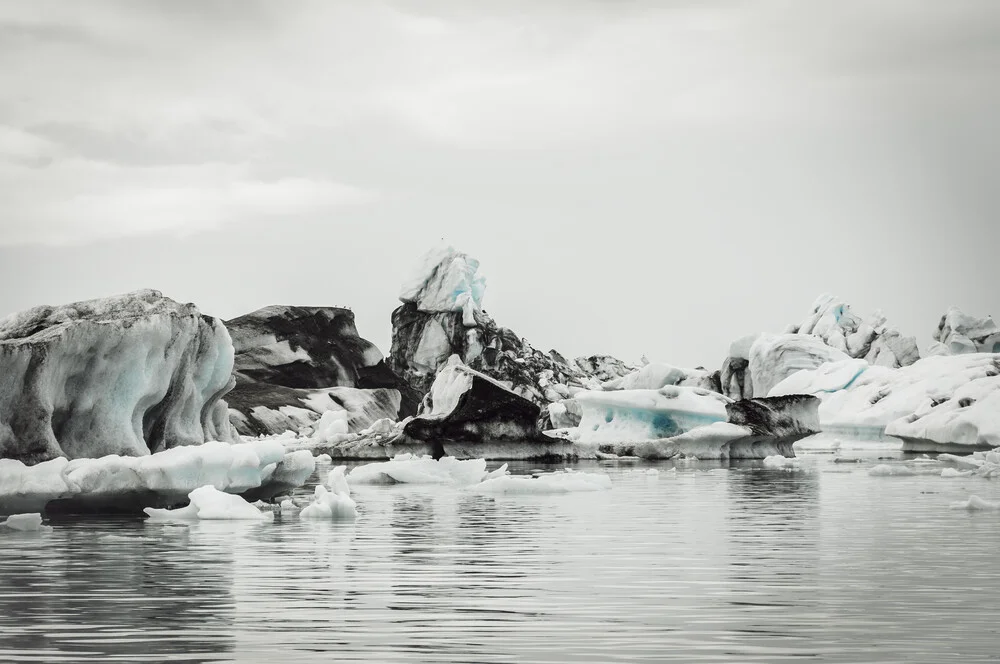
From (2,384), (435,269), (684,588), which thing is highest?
(435,269)

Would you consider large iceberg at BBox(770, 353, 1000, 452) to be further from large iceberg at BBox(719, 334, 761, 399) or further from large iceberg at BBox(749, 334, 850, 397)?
large iceberg at BBox(719, 334, 761, 399)

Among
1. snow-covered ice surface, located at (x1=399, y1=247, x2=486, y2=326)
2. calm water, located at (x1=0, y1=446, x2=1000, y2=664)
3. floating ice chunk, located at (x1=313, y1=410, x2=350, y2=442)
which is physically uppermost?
snow-covered ice surface, located at (x1=399, y1=247, x2=486, y2=326)

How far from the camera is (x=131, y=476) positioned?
1341 centimetres

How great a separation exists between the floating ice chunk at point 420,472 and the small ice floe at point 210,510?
9.46 meters

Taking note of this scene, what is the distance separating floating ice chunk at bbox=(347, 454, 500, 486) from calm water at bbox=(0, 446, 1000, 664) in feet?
26.6

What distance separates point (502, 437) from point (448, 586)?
24592 mm

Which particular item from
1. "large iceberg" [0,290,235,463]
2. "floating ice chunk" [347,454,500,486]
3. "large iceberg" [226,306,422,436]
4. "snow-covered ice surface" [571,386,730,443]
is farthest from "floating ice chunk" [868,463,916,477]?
"large iceberg" [226,306,422,436]

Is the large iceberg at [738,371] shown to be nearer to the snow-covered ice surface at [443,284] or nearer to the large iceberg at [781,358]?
the large iceberg at [781,358]

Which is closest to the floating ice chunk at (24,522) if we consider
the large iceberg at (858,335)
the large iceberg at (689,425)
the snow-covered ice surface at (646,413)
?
the large iceberg at (689,425)

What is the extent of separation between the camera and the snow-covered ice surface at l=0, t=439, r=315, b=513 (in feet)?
42.5

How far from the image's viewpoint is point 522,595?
7855 millimetres

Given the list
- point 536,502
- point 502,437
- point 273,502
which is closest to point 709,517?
point 536,502

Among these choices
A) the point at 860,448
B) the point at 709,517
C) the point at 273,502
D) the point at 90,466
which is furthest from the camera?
the point at 860,448

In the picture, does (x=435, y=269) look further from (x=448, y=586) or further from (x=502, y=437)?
(x=448, y=586)
